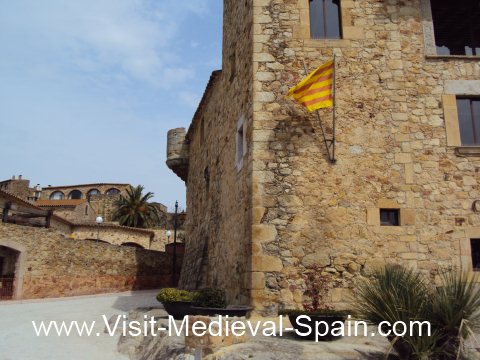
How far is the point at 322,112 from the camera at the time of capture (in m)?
9.70

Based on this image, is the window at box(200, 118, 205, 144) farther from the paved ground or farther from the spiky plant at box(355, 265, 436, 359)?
the spiky plant at box(355, 265, 436, 359)

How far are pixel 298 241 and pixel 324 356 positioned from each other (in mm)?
3334

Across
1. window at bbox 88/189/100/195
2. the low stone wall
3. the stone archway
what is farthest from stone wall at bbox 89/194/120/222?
the stone archway

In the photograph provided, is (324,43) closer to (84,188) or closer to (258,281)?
(258,281)

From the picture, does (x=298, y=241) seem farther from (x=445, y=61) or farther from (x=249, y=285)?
(x=445, y=61)

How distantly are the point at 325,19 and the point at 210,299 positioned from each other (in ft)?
22.0

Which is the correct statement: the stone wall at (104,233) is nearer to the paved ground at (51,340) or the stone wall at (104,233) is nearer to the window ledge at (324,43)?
the paved ground at (51,340)

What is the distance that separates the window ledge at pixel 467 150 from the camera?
31.9ft

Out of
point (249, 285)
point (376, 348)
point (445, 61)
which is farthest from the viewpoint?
point (445, 61)

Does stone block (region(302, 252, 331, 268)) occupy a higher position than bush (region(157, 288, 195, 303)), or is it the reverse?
stone block (region(302, 252, 331, 268))

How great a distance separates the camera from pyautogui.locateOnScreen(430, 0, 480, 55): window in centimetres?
1064

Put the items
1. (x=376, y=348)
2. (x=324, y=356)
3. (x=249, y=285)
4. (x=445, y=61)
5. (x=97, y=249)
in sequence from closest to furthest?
(x=324, y=356) → (x=376, y=348) → (x=249, y=285) → (x=445, y=61) → (x=97, y=249)

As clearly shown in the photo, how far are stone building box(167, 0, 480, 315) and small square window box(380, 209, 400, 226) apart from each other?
2 centimetres

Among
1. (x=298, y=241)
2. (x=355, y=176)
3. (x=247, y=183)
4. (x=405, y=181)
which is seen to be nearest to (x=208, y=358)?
(x=298, y=241)
